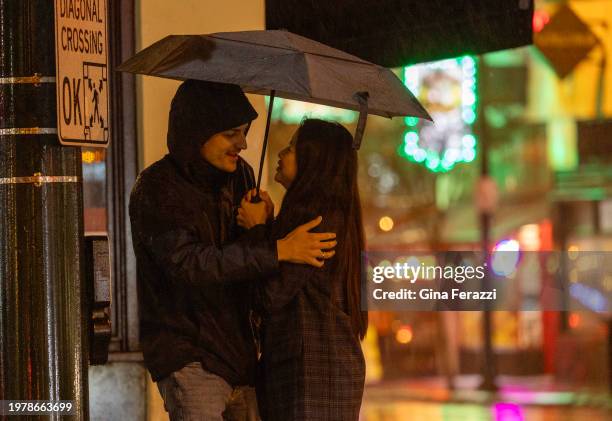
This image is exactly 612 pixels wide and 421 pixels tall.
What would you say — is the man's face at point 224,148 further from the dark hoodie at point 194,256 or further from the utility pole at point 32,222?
the utility pole at point 32,222

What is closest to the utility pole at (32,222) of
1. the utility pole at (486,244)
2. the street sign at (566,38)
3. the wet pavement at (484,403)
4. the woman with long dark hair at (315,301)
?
the woman with long dark hair at (315,301)

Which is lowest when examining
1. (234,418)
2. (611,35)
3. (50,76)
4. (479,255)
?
(234,418)

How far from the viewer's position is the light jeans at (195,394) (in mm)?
3945

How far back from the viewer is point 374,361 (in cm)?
1988

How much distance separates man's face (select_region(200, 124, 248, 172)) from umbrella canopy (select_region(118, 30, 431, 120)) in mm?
187

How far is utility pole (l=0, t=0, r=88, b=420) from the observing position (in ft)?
12.7

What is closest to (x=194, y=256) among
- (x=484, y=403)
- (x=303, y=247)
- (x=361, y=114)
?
(x=303, y=247)

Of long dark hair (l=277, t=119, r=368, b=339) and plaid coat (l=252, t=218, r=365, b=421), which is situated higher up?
long dark hair (l=277, t=119, r=368, b=339)

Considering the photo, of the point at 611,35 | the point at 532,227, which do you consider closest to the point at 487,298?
the point at 611,35

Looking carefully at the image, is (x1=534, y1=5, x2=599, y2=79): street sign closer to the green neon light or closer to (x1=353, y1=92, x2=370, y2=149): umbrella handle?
the green neon light

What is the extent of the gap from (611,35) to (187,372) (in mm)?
13197

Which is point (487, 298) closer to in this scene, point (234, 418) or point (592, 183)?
point (234, 418)

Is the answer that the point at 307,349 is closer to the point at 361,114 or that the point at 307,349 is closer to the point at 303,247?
the point at 303,247

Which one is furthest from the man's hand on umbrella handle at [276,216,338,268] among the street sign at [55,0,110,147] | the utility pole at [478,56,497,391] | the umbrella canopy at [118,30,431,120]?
the utility pole at [478,56,497,391]
